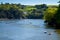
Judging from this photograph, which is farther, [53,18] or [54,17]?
[53,18]

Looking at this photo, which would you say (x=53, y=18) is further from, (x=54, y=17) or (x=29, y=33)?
(x=29, y=33)

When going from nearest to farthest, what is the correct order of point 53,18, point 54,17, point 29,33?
point 29,33 < point 54,17 < point 53,18

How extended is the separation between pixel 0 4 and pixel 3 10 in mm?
20186

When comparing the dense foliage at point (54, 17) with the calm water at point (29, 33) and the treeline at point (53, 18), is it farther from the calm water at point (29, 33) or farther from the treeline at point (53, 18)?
the calm water at point (29, 33)

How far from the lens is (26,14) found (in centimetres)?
16775

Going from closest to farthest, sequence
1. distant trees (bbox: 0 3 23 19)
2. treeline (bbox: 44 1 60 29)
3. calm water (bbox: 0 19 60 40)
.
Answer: calm water (bbox: 0 19 60 40) → treeline (bbox: 44 1 60 29) → distant trees (bbox: 0 3 23 19)

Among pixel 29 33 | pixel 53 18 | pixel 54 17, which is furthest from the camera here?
pixel 53 18

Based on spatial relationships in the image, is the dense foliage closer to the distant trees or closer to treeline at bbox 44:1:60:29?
treeline at bbox 44:1:60:29

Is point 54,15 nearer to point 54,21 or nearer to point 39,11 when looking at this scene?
point 54,21

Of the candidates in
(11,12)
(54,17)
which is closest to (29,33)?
(54,17)

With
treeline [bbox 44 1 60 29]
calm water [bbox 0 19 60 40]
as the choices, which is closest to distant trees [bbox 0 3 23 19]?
treeline [bbox 44 1 60 29]

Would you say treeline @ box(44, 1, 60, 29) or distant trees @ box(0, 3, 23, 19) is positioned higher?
treeline @ box(44, 1, 60, 29)

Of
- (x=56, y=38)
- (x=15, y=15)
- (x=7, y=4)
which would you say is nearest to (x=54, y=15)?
(x=56, y=38)

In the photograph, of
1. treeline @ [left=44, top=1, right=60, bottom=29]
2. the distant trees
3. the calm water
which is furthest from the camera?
the distant trees
